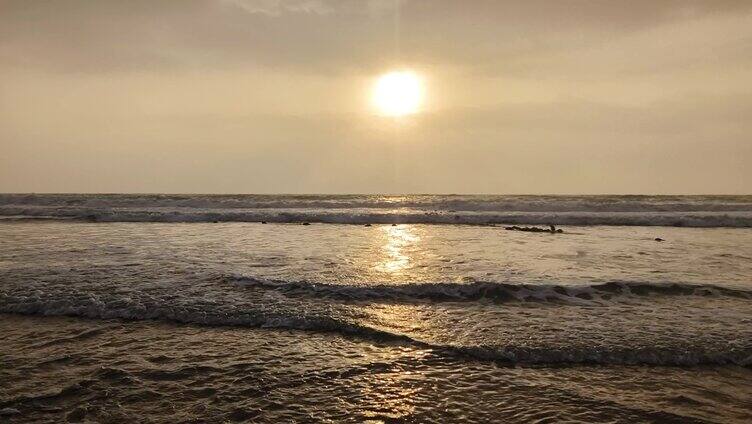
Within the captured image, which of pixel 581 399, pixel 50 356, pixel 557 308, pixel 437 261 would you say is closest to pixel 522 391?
pixel 581 399

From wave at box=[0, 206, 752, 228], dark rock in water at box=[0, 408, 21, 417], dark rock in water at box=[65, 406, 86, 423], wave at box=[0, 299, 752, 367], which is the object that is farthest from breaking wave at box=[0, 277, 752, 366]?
wave at box=[0, 206, 752, 228]

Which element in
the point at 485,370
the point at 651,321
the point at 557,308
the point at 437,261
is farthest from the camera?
the point at 437,261

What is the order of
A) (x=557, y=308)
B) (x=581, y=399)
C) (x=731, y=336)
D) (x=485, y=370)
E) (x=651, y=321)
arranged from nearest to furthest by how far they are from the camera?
1. (x=581, y=399)
2. (x=485, y=370)
3. (x=731, y=336)
4. (x=651, y=321)
5. (x=557, y=308)

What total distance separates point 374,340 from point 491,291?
13.3 feet

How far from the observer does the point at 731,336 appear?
24.8 feet

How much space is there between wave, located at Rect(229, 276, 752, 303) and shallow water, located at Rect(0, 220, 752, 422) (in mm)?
59

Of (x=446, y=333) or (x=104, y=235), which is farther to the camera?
(x=104, y=235)

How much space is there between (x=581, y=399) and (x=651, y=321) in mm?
4005

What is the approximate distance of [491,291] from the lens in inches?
414

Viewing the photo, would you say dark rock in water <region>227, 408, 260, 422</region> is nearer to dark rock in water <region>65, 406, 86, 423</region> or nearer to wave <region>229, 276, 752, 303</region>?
dark rock in water <region>65, 406, 86, 423</region>

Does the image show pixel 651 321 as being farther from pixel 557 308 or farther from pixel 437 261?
pixel 437 261

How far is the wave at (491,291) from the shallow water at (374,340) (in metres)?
0.06

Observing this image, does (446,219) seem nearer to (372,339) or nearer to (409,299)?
(409,299)

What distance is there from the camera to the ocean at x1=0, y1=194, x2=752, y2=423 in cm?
526
